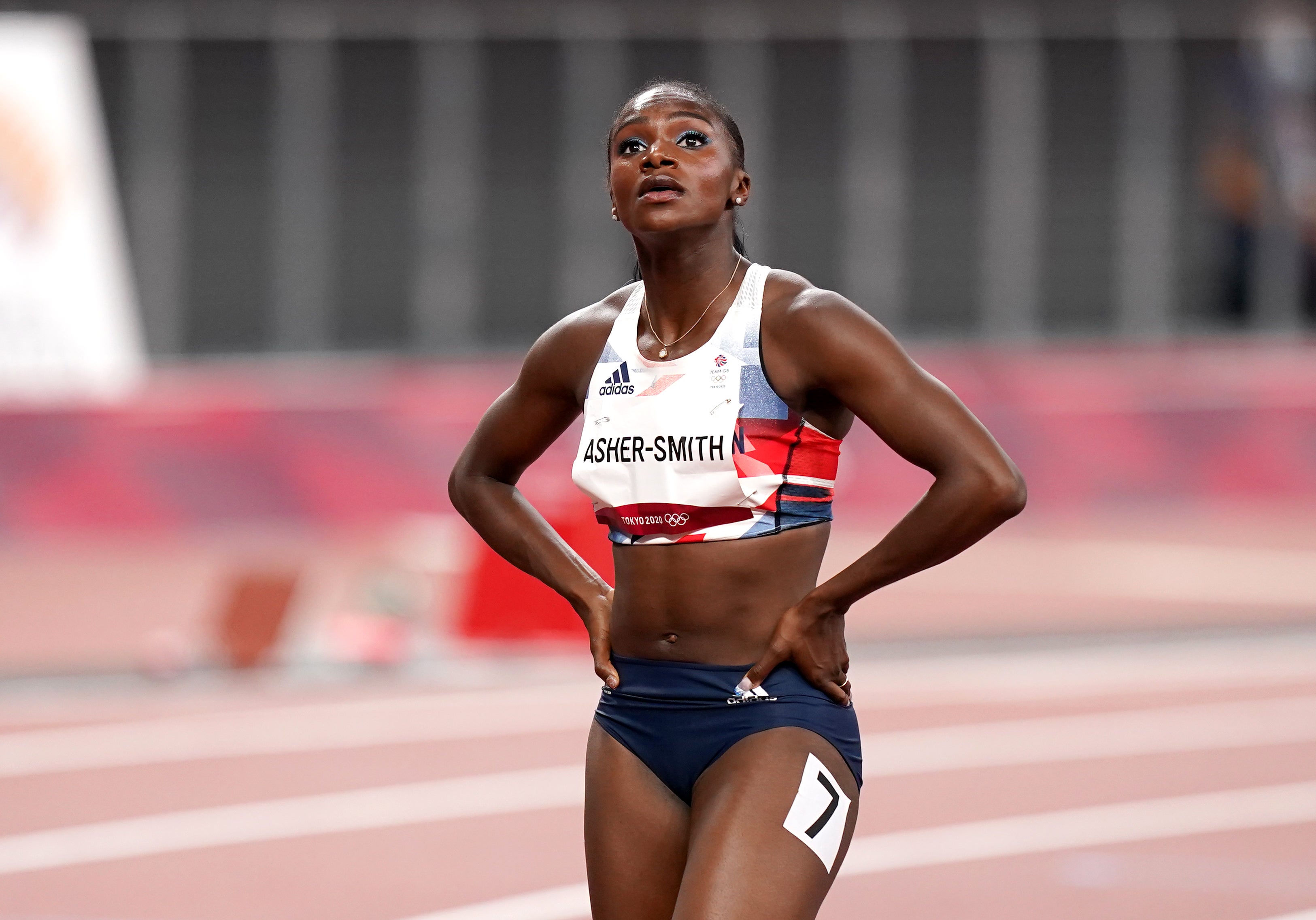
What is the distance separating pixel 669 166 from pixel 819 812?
137 centimetres

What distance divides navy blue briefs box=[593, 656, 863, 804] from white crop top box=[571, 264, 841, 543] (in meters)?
0.29

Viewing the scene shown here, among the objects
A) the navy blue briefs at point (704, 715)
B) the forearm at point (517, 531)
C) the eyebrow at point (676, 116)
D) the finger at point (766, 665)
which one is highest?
the eyebrow at point (676, 116)

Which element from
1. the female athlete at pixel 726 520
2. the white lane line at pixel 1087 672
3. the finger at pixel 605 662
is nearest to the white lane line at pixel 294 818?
the white lane line at pixel 1087 672

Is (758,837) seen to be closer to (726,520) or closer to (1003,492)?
(726,520)

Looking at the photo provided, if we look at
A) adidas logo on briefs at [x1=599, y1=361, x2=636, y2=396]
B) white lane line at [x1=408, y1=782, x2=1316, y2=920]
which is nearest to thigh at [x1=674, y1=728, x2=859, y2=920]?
adidas logo on briefs at [x1=599, y1=361, x2=636, y2=396]

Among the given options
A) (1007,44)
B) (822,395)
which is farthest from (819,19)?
(822,395)

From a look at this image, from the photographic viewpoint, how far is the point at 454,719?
35.6 ft

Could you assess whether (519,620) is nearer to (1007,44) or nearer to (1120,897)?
(1120,897)

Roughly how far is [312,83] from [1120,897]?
19.1 m

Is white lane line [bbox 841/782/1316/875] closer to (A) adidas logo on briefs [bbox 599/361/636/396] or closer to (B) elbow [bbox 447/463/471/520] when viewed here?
→ (B) elbow [bbox 447/463/471/520]

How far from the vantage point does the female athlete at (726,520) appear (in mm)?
3709

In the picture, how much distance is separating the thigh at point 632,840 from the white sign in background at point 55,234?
16.0 meters

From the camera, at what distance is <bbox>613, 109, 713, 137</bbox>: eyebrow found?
12.8 feet

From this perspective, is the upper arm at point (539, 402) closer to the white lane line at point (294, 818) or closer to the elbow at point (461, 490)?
the elbow at point (461, 490)
